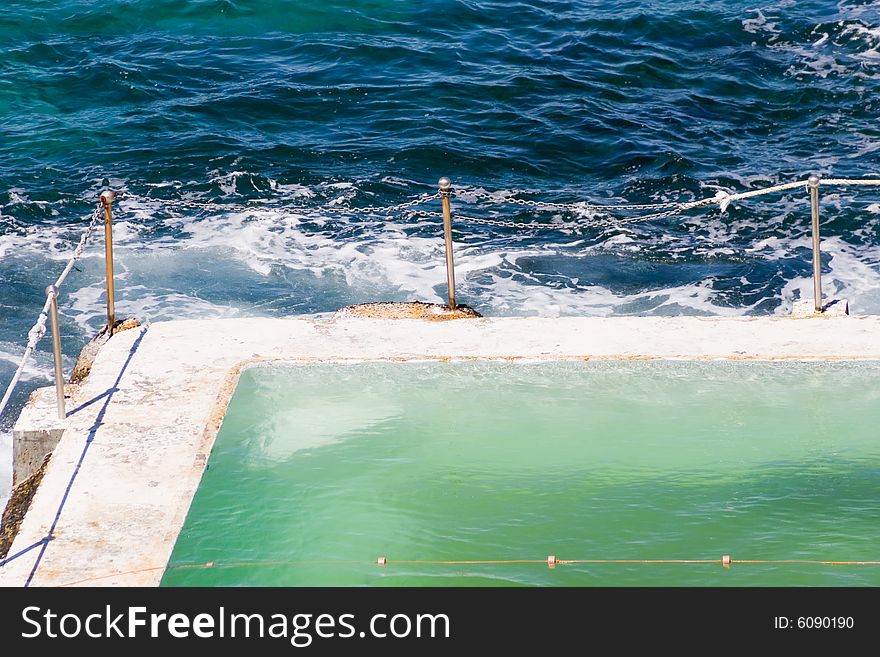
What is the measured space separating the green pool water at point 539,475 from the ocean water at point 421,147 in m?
2.48

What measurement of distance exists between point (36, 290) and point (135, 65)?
24.3 ft

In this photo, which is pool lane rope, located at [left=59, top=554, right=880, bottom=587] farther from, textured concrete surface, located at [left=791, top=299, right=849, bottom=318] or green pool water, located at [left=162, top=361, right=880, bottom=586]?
textured concrete surface, located at [left=791, top=299, right=849, bottom=318]

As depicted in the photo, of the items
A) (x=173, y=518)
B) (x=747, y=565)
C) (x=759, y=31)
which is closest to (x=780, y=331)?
(x=747, y=565)

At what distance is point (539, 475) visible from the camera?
21.9 ft

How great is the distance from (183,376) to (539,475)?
2.45 metres

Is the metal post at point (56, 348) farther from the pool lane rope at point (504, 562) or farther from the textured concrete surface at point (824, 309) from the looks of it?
the textured concrete surface at point (824, 309)

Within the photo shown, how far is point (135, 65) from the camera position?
19156mm

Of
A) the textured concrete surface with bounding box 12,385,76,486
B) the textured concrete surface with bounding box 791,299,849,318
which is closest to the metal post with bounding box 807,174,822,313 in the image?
the textured concrete surface with bounding box 791,299,849,318

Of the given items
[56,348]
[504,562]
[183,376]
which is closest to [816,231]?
[504,562]

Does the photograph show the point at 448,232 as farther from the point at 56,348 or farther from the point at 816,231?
the point at 56,348

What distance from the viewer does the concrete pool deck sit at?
6.03m

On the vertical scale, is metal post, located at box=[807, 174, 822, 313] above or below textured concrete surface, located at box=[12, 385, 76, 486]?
above

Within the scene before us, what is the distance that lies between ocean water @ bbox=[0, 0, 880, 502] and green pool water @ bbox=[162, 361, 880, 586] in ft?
8.15

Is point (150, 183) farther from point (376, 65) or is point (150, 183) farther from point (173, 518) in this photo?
point (173, 518)
